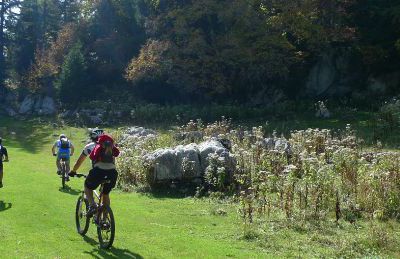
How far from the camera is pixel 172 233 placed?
10953mm

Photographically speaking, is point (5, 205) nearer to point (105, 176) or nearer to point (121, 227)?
point (121, 227)

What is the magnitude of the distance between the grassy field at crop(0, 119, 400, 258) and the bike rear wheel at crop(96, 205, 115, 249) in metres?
0.21

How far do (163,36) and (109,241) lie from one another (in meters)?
29.7

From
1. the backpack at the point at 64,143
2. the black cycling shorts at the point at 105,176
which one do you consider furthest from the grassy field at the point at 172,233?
the backpack at the point at 64,143

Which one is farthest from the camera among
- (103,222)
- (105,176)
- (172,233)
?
(172,233)

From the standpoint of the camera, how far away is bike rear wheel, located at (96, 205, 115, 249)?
9.07 metres

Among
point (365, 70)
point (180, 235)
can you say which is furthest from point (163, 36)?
point (180, 235)

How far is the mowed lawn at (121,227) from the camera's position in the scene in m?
9.20

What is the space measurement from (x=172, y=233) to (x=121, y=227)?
125 centimetres

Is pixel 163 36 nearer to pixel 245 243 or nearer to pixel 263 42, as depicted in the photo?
pixel 263 42

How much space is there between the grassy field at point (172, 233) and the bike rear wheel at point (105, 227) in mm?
207

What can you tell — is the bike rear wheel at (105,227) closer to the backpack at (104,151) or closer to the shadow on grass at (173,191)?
the backpack at (104,151)

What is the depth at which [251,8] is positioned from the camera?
1319 inches

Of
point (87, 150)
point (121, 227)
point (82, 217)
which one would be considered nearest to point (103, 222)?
point (82, 217)
